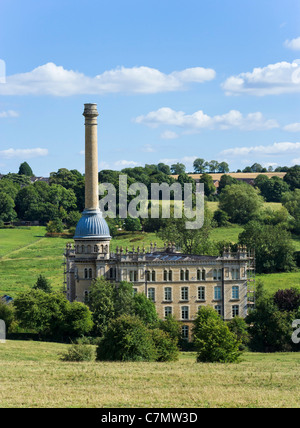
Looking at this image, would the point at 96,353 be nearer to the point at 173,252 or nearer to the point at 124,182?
the point at 173,252

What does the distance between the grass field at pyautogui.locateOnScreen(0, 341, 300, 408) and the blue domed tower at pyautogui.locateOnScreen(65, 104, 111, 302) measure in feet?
71.4

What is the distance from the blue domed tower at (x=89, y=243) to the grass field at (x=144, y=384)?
857 inches

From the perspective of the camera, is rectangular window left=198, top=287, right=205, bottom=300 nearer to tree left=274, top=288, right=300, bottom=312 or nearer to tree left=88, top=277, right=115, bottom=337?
tree left=274, top=288, right=300, bottom=312

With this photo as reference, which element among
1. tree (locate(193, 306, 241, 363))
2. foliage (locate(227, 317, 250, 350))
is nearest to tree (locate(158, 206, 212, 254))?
foliage (locate(227, 317, 250, 350))

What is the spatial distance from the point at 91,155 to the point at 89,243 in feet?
31.9

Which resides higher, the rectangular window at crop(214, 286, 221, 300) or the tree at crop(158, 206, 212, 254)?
the tree at crop(158, 206, 212, 254)

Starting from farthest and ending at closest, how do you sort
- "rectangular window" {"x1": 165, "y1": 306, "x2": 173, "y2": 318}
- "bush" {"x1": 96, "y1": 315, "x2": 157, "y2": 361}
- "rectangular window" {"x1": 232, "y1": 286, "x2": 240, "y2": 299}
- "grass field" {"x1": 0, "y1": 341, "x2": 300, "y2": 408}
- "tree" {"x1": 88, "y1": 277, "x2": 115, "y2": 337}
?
"rectangular window" {"x1": 232, "y1": 286, "x2": 240, "y2": 299} < "rectangular window" {"x1": 165, "y1": 306, "x2": 173, "y2": 318} < "tree" {"x1": 88, "y1": 277, "x2": 115, "y2": 337} < "bush" {"x1": 96, "y1": 315, "x2": 157, "y2": 361} < "grass field" {"x1": 0, "y1": 341, "x2": 300, "y2": 408}

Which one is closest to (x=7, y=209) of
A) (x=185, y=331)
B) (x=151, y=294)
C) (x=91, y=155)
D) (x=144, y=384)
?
(x=91, y=155)

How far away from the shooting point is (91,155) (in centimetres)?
8956

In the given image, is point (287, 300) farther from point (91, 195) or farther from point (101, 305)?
point (91, 195)

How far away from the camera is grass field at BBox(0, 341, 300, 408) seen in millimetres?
41312

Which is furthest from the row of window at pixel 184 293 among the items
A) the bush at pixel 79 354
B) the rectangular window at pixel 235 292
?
the bush at pixel 79 354

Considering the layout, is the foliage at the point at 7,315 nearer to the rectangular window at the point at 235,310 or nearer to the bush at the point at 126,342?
the bush at the point at 126,342
